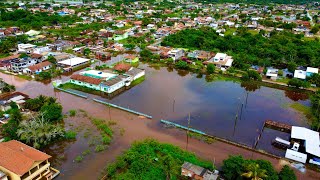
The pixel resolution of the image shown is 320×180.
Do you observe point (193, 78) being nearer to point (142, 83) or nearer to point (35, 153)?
point (142, 83)

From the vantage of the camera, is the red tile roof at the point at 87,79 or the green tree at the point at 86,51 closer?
the red tile roof at the point at 87,79

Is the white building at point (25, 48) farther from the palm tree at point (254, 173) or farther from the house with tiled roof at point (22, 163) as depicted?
the palm tree at point (254, 173)

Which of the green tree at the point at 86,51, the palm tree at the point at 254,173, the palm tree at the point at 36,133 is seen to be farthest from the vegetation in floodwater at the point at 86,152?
the green tree at the point at 86,51

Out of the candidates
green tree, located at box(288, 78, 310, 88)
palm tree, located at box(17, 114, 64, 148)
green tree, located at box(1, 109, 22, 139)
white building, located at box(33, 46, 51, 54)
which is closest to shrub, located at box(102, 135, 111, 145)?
palm tree, located at box(17, 114, 64, 148)

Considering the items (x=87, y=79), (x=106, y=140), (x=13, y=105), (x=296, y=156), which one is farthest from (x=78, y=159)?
(x=296, y=156)

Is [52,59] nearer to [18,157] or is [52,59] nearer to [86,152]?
[86,152]

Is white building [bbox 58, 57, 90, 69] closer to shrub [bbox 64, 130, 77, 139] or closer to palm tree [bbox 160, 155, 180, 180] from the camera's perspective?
shrub [bbox 64, 130, 77, 139]

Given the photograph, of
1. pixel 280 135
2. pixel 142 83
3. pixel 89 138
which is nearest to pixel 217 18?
pixel 142 83
